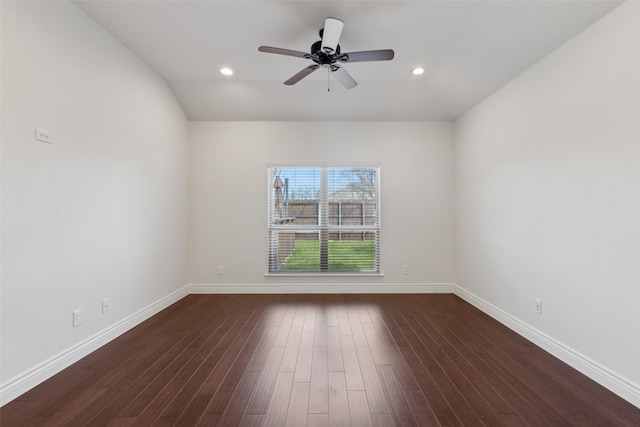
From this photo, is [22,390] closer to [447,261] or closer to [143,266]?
[143,266]

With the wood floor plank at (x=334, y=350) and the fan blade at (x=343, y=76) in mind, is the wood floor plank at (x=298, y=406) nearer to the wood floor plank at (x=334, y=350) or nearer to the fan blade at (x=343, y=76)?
the wood floor plank at (x=334, y=350)

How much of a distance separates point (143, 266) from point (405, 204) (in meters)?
3.58

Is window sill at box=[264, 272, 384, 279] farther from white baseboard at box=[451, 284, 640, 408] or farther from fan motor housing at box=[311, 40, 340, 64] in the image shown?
fan motor housing at box=[311, 40, 340, 64]

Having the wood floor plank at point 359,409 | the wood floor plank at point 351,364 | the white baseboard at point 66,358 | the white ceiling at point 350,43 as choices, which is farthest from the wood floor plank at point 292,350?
the white ceiling at point 350,43

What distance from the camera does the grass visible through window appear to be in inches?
172

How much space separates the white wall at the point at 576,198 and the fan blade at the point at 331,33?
75.2 inches

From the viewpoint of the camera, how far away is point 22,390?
1.87 m

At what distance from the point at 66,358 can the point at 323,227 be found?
3.15 m

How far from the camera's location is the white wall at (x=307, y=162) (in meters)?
4.28

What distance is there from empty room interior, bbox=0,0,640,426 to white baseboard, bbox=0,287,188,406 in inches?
0.5

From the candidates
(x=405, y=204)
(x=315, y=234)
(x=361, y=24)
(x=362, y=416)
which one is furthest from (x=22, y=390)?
(x=405, y=204)

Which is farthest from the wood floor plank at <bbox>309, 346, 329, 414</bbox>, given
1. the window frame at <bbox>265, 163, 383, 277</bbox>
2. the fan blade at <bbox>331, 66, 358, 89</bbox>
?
the fan blade at <bbox>331, 66, 358, 89</bbox>

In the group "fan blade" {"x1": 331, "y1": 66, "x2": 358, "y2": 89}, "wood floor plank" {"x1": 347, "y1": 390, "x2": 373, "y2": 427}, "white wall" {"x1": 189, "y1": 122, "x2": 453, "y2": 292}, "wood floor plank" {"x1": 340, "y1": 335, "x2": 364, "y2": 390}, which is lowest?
"wood floor plank" {"x1": 347, "y1": 390, "x2": 373, "y2": 427}

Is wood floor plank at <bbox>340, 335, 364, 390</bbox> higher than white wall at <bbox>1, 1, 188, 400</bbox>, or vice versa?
white wall at <bbox>1, 1, 188, 400</bbox>
